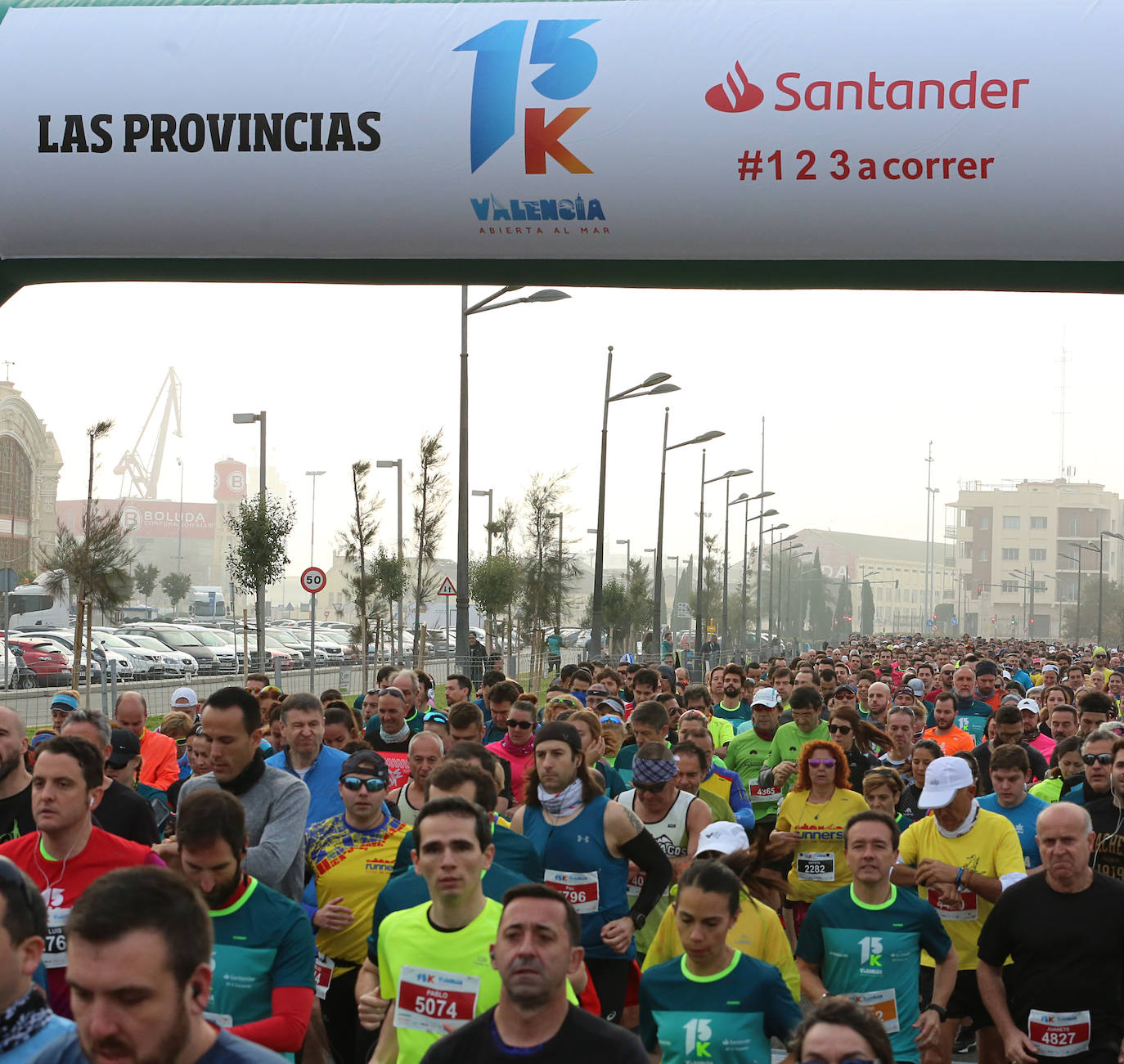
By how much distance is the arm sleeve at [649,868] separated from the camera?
255 inches

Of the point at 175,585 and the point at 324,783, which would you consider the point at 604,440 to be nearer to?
the point at 324,783

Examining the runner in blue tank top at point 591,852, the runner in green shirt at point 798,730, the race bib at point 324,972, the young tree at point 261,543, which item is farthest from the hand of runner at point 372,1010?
the young tree at point 261,543

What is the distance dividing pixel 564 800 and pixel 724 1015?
1.85m

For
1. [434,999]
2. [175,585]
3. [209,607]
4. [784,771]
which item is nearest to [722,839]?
[434,999]

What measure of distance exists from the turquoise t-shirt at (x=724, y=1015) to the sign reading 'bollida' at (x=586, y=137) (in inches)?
103

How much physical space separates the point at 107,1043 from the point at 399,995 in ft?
6.32

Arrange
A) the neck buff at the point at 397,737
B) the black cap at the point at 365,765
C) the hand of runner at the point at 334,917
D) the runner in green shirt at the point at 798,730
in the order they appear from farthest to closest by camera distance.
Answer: the runner in green shirt at the point at 798,730, the neck buff at the point at 397,737, the black cap at the point at 365,765, the hand of runner at the point at 334,917

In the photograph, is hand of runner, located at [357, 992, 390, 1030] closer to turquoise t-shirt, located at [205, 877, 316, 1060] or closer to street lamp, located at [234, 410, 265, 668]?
Answer: turquoise t-shirt, located at [205, 877, 316, 1060]

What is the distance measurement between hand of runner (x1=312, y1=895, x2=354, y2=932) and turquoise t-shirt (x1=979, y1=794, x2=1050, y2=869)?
329 centimetres

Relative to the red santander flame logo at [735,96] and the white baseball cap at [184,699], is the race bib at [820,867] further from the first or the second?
the white baseball cap at [184,699]

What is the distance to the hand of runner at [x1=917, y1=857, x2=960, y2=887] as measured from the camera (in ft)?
22.3

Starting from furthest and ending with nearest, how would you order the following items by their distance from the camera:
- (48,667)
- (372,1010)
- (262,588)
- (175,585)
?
(175,585) → (48,667) → (262,588) → (372,1010)

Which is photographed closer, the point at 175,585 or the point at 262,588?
the point at 262,588

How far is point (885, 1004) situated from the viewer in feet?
19.2
